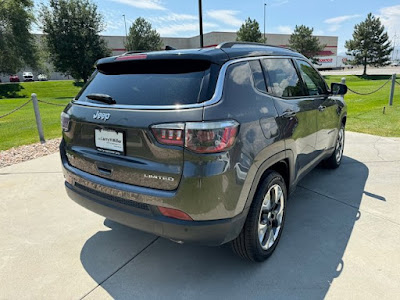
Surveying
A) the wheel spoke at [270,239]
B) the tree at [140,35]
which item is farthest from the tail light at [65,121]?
the tree at [140,35]

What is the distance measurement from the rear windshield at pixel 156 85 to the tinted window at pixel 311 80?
181 cm

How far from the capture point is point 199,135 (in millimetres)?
1959

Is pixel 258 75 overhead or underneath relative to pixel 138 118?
overhead

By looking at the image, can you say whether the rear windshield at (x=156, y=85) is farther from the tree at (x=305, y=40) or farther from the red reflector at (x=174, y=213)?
the tree at (x=305, y=40)

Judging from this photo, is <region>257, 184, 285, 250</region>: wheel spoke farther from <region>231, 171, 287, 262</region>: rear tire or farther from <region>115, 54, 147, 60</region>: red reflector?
<region>115, 54, 147, 60</region>: red reflector

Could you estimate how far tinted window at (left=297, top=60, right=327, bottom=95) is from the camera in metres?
3.58

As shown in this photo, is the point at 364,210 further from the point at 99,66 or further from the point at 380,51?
the point at 380,51

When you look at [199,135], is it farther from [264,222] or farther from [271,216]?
[271,216]

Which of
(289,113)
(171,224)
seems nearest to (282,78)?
(289,113)

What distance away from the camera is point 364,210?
140 inches

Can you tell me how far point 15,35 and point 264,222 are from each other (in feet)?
109

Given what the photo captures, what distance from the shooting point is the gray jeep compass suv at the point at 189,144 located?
6.60ft

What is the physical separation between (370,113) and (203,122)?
10172 mm

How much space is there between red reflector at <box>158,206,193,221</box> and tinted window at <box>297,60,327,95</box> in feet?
7.39
